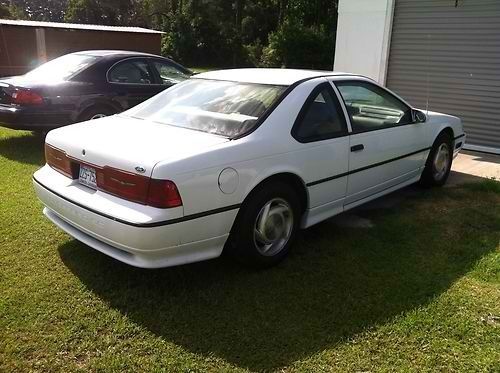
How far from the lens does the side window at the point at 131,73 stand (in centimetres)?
765

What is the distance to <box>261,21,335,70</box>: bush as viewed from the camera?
82.2 ft

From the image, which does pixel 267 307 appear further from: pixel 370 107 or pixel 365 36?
pixel 365 36

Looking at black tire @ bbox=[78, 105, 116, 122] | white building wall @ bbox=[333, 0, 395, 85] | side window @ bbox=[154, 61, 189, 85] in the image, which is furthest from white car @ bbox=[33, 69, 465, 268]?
white building wall @ bbox=[333, 0, 395, 85]

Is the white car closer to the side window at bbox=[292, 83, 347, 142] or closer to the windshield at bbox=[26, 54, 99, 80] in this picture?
the side window at bbox=[292, 83, 347, 142]

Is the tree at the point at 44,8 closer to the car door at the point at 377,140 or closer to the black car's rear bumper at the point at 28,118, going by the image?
the black car's rear bumper at the point at 28,118

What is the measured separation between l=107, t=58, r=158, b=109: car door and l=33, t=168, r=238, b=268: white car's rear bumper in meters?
4.40

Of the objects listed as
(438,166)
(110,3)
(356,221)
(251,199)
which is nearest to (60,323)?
(251,199)

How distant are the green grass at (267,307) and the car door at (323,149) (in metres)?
0.40

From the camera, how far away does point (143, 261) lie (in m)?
3.10

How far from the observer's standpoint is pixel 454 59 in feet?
27.2

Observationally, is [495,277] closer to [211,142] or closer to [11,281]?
[211,142]

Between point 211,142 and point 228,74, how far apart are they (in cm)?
130

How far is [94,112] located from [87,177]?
432 cm

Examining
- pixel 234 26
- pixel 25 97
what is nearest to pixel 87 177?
pixel 25 97
